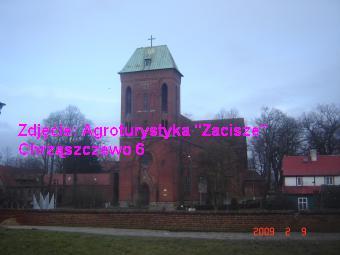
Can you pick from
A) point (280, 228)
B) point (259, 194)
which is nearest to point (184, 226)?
point (280, 228)

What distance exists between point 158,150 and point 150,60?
1264 cm

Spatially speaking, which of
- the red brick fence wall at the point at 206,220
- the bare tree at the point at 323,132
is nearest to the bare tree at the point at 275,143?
the bare tree at the point at 323,132

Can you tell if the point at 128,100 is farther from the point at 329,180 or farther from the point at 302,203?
the point at 329,180

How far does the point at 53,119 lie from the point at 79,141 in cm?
467

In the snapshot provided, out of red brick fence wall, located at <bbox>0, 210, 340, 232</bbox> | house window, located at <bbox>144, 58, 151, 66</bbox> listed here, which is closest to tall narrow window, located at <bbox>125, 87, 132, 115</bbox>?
house window, located at <bbox>144, 58, 151, 66</bbox>

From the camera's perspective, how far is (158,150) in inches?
2122

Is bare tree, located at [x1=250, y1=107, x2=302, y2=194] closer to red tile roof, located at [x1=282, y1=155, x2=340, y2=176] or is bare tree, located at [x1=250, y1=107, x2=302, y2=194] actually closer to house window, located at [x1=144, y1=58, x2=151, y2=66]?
red tile roof, located at [x1=282, y1=155, x2=340, y2=176]

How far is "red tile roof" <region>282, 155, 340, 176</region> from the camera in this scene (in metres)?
45.4

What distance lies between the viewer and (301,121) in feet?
200

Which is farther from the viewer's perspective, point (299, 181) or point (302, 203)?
point (299, 181)

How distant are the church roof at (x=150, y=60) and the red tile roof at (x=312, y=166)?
20.0m

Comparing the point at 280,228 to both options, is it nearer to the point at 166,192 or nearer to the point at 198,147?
the point at 166,192
